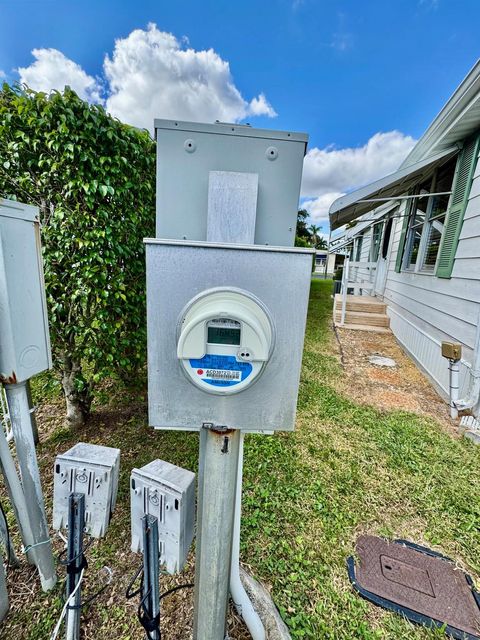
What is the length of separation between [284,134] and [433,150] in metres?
4.87

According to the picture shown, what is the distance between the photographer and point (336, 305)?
7895 mm

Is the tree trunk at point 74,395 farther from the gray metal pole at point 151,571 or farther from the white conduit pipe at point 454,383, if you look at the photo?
the white conduit pipe at point 454,383

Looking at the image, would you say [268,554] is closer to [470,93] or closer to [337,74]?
[470,93]

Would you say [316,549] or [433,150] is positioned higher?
[433,150]

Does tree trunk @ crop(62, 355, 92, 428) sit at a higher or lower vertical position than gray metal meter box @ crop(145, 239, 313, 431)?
lower

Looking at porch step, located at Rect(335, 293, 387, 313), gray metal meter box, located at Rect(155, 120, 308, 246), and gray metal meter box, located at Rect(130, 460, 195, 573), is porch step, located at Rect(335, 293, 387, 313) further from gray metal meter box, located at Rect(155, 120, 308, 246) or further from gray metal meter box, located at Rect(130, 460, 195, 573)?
gray metal meter box, located at Rect(155, 120, 308, 246)

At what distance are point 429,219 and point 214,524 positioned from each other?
223 inches

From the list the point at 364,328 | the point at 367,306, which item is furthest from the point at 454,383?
the point at 367,306

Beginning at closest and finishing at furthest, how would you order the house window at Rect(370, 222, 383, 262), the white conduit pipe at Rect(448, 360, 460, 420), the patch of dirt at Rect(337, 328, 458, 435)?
1. the white conduit pipe at Rect(448, 360, 460, 420)
2. the patch of dirt at Rect(337, 328, 458, 435)
3. the house window at Rect(370, 222, 383, 262)

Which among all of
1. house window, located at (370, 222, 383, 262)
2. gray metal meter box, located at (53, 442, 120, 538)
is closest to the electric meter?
gray metal meter box, located at (53, 442, 120, 538)

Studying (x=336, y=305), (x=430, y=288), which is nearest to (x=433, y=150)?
(x=430, y=288)

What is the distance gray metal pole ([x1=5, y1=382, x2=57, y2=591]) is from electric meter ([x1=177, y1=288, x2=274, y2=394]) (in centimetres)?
83

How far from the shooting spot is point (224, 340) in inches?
31.4

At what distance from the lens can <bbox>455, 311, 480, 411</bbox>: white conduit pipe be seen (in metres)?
2.83
